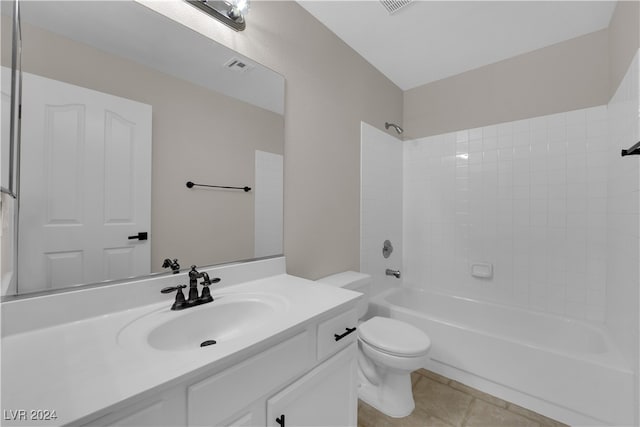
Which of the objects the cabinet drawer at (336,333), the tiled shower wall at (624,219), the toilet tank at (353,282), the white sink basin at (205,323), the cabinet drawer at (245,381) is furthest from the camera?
the toilet tank at (353,282)

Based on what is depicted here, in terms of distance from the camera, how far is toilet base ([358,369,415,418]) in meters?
1.49

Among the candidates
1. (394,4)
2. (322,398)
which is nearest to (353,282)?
(322,398)

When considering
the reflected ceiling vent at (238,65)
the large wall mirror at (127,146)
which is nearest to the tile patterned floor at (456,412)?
the large wall mirror at (127,146)

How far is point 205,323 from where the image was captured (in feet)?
3.12

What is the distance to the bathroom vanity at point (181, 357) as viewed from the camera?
0.48m

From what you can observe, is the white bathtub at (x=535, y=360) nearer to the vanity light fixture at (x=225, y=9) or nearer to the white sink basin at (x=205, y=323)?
the white sink basin at (x=205, y=323)

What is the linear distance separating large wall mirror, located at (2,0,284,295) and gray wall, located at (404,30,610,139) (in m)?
1.81

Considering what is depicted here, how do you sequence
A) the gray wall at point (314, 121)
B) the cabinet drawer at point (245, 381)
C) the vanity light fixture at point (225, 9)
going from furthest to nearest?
the gray wall at point (314, 121) < the vanity light fixture at point (225, 9) < the cabinet drawer at point (245, 381)

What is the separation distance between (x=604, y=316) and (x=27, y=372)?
9.28 feet

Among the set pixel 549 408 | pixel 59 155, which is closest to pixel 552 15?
pixel 549 408

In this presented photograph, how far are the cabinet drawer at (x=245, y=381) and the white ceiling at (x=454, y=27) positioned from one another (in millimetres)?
1843

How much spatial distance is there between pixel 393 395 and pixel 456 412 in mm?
373

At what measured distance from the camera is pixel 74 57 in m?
0.83

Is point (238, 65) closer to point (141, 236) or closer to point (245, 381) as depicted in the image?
point (141, 236)
